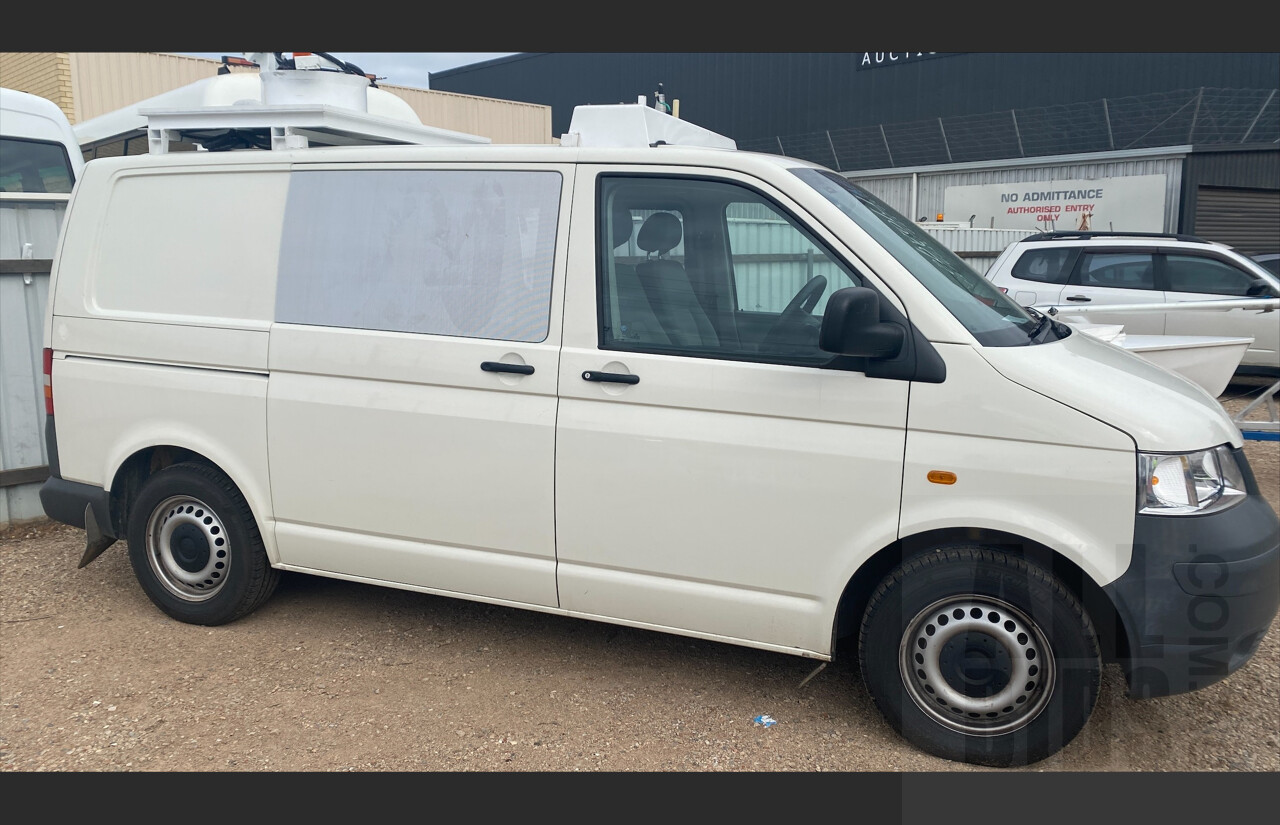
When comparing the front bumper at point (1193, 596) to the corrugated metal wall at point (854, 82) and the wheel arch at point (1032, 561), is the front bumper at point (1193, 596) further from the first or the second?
the corrugated metal wall at point (854, 82)

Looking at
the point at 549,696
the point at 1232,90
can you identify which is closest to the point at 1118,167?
the point at 1232,90

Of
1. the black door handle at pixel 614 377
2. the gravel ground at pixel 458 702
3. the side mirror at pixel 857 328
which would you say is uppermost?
the side mirror at pixel 857 328

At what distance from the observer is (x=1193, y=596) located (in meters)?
3.11

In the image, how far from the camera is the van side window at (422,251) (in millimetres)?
3871

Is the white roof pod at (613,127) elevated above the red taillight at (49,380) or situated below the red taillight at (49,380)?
above

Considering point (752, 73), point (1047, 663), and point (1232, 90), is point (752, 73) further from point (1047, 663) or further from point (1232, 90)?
point (1047, 663)

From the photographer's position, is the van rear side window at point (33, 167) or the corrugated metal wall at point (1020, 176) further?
the corrugated metal wall at point (1020, 176)

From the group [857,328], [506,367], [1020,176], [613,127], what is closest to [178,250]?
[506,367]

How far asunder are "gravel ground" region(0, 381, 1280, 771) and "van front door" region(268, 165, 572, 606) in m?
0.44

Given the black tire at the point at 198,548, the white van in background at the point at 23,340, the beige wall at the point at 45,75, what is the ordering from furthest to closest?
the beige wall at the point at 45,75, the white van in background at the point at 23,340, the black tire at the point at 198,548

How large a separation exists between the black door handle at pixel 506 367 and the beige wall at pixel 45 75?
17761mm

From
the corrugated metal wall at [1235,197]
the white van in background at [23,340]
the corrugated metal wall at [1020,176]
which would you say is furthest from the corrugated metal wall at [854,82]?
the white van in background at [23,340]

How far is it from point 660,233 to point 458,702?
206 cm

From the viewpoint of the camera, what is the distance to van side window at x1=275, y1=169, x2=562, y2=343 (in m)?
3.87
